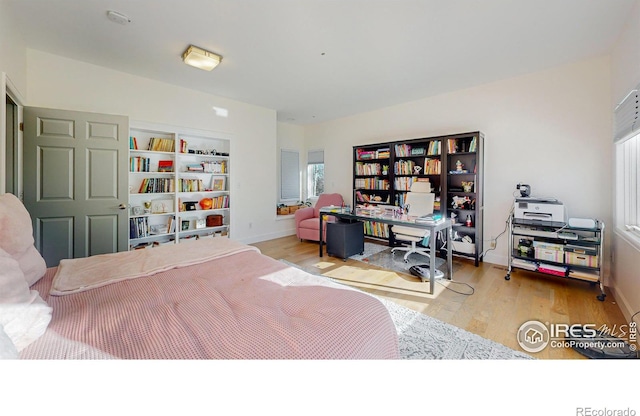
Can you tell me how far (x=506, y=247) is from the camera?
3.50 metres

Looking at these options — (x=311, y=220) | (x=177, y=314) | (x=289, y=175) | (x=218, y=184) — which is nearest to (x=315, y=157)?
(x=289, y=175)

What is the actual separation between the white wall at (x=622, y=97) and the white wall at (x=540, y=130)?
26 cm

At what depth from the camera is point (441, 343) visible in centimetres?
172

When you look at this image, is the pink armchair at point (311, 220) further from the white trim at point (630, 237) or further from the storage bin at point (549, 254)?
the white trim at point (630, 237)

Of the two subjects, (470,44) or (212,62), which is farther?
(212,62)

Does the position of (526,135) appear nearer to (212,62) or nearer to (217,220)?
(212,62)

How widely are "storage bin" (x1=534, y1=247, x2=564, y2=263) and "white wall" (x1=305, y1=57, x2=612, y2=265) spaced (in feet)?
2.19

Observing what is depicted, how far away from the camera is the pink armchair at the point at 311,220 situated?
466cm

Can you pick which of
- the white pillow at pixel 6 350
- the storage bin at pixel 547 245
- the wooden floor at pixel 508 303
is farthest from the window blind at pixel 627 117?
the white pillow at pixel 6 350

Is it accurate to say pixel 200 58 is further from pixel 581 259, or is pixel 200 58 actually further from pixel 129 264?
pixel 581 259

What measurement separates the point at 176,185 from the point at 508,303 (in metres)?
4.37

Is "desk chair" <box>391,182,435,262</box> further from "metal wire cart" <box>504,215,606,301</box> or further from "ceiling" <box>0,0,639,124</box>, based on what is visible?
"ceiling" <box>0,0,639,124</box>
